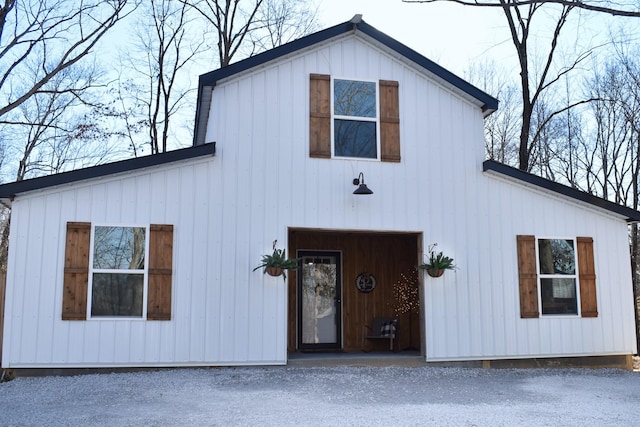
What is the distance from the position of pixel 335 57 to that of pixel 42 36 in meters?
8.36

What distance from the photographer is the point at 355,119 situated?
919 cm

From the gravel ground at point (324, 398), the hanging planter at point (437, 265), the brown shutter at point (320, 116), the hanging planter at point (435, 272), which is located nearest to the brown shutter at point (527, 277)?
the gravel ground at point (324, 398)

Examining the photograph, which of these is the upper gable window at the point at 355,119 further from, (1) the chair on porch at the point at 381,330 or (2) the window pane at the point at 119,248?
(1) the chair on porch at the point at 381,330

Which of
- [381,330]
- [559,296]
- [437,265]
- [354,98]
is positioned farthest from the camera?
[381,330]

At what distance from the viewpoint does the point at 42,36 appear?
14242 millimetres

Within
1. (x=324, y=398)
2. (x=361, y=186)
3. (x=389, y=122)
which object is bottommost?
(x=324, y=398)

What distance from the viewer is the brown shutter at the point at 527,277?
928cm

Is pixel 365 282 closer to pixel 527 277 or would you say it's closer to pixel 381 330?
pixel 381 330

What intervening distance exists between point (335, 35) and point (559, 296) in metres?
5.13

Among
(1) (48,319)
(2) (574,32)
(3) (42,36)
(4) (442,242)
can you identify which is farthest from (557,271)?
(3) (42,36)

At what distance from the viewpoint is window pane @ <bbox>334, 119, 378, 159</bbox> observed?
9.09 m

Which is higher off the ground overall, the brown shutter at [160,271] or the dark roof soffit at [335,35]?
the dark roof soffit at [335,35]

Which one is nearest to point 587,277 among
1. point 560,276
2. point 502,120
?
point 560,276

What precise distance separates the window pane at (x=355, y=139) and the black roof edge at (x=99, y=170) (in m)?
1.81
